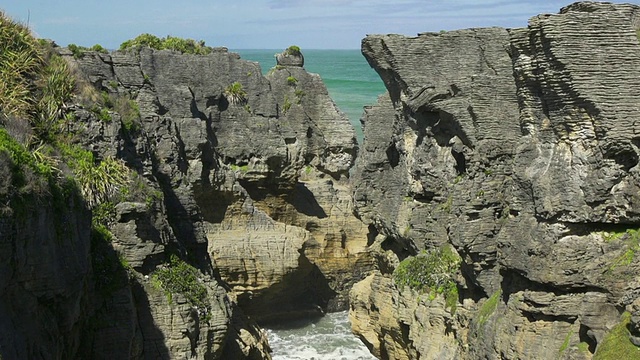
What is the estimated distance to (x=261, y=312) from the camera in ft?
108

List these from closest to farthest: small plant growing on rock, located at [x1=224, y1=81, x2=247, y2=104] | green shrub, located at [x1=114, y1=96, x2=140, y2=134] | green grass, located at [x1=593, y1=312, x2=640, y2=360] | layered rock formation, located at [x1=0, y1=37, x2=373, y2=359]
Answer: green grass, located at [x1=593, y1=312, x2=640, y2=360] → layered rock formation, located at [x1=0, y1=37, x2=373, y2=359] → green shrub, located at [x1=114, y1=96, x2=140, y2=134] → small plant growing on rock, located at [x1=224, y1=81, x2=247, y2=104]

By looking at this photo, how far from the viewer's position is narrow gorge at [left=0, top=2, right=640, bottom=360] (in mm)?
14836

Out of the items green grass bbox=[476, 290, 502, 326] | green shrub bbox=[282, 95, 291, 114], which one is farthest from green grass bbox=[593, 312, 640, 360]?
green shrub bbox=[282, 95, 291, 114]

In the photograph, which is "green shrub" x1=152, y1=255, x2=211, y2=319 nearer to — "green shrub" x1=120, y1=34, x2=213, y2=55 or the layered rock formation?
the layered rock formation

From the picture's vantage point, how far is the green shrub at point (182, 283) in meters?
18.7

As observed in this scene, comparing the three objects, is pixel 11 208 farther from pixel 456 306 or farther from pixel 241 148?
pixel 241 148

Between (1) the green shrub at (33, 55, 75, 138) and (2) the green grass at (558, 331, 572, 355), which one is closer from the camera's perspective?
(2) the green grass at (558, 331, 572, 355)

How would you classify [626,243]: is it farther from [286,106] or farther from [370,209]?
[286,106]

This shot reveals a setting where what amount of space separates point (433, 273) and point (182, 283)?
22.0ft

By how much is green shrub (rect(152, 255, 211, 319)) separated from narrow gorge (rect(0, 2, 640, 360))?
54 millimetres

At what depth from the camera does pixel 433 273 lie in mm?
22938

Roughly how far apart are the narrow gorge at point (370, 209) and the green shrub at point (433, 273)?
60 millimetres

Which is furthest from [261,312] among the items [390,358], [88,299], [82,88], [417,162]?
[88,299]

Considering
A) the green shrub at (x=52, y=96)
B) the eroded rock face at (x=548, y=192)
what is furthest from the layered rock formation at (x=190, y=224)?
the eroded rock face at (x=548, y=192)
